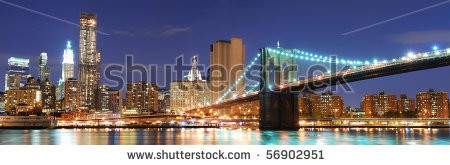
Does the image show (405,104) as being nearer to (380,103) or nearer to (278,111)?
(380,103)

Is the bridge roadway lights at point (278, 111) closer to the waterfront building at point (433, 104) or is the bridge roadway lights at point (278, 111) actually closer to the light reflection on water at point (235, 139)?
the light reflection on water at point (235, 139)

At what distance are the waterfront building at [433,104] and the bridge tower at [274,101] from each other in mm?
95801

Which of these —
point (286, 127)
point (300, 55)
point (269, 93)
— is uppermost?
point (300, 55)

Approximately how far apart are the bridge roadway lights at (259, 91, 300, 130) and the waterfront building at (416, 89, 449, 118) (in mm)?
97700

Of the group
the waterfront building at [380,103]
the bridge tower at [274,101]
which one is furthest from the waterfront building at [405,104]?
the bridge tower at [274,101]

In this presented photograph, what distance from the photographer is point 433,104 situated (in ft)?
508

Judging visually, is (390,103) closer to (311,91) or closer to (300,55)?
(300,55)

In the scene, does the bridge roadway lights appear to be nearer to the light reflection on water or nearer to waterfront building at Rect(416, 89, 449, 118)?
the light reflection on water

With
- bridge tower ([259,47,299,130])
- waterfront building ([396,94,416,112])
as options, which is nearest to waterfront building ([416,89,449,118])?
waterfront building ([396,94,416,112])

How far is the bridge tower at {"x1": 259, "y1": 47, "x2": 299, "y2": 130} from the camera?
63281 millimetres

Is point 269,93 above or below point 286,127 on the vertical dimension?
above

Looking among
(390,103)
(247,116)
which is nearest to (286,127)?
(247,116)

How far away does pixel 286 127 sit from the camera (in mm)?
63188

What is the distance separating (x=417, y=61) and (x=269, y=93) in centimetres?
1870
